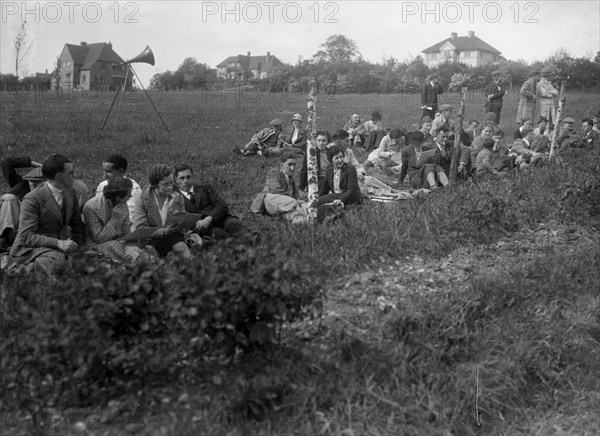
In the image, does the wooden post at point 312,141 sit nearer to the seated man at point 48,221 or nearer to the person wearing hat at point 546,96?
the seated man at point 48,221

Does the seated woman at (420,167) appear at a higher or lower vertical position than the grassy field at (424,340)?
higher

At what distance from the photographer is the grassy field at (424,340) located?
4125mm

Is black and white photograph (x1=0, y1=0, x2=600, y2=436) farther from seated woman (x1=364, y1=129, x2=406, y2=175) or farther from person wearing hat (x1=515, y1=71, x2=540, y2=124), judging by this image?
person wearing hat (x1=515, y1=71, x2=540, y2=124)

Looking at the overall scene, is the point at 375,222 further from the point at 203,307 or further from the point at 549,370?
the point at 203,307

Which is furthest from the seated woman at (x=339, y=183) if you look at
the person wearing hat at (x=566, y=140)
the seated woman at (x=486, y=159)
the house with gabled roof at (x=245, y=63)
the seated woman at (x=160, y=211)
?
the house with gabled roof at (x=245, y=63)

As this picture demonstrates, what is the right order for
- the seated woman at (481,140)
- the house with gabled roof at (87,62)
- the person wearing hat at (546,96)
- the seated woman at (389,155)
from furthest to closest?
the house with gabled roof at (87,62) → the person wearing hat at (546,96) → the seated woman at (389,155) → the seated woman at (481,140)

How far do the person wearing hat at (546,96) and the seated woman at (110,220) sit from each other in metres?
13.8

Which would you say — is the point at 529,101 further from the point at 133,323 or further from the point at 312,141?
the point at 133,323

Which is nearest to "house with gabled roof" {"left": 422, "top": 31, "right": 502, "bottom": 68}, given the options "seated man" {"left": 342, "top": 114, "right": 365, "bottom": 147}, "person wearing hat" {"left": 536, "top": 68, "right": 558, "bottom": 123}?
"person wearing hat" {"left": 536, "top": 68, "right": 558, "bottom": 123}

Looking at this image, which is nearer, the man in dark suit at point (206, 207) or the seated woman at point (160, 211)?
the seated woman at point (160, 211)

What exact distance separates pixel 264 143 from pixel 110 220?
8.27 meters

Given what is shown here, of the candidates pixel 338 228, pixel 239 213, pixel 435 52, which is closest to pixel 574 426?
pixel 338 228

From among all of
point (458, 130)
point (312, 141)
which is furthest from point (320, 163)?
point (312, 141)

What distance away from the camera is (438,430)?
4.20m
